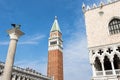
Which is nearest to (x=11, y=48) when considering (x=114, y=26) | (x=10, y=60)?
(x=10, y=60)

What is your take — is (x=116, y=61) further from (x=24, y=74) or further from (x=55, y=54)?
(x=55, y=54)

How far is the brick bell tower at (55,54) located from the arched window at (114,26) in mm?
48720

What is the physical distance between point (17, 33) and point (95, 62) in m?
10.6

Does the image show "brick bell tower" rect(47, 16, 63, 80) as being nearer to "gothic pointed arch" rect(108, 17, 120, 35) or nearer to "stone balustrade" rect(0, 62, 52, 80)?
"stone balustrade" rect(0, 62, 52, 80)

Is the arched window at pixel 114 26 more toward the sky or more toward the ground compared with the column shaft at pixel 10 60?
more toward the sky

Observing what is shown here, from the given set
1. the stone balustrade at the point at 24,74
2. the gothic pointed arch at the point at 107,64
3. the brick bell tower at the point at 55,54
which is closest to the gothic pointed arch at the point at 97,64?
the gothic pointed arch at the point at 107,64

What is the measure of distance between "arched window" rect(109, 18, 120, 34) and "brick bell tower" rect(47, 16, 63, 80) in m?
48.7

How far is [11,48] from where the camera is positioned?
42.9ft

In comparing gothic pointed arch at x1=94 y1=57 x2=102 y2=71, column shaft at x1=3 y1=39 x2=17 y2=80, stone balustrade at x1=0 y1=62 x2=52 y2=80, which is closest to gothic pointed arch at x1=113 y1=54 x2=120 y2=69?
gothic pointed arch at x1=94 y1=57 x2=102 y2=71

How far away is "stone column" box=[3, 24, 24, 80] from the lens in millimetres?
12305

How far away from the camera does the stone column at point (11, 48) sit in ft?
40.4

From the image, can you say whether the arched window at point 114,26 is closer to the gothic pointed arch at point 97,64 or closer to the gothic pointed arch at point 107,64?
the gothic pointed arch at point 107,64

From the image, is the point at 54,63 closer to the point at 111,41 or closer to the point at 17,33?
the point at 111,41

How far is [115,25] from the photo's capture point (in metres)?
21.2
